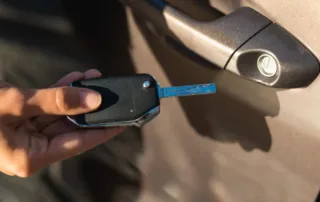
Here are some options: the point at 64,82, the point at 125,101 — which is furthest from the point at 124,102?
the point at 64,82

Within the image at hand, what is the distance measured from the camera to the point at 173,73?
0.70 metres

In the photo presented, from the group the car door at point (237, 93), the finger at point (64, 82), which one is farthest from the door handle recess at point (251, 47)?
the finger at point (64, 82)

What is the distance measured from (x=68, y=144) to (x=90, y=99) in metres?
0.08

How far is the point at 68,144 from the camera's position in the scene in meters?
0.63

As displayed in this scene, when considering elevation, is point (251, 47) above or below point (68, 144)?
above

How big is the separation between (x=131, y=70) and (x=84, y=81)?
0.15 meters

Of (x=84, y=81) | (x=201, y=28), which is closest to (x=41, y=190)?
(x=84, y=81)

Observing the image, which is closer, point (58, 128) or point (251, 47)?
point (251, 47)

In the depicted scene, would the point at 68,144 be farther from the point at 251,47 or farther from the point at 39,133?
the point at 251,47

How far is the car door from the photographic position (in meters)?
0.56

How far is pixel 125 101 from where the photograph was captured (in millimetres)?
607

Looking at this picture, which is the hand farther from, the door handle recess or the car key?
the door handle recess

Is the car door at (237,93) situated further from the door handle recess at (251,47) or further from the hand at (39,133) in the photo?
the hand at (39,133)

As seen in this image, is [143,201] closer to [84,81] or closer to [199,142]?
[199,142]
